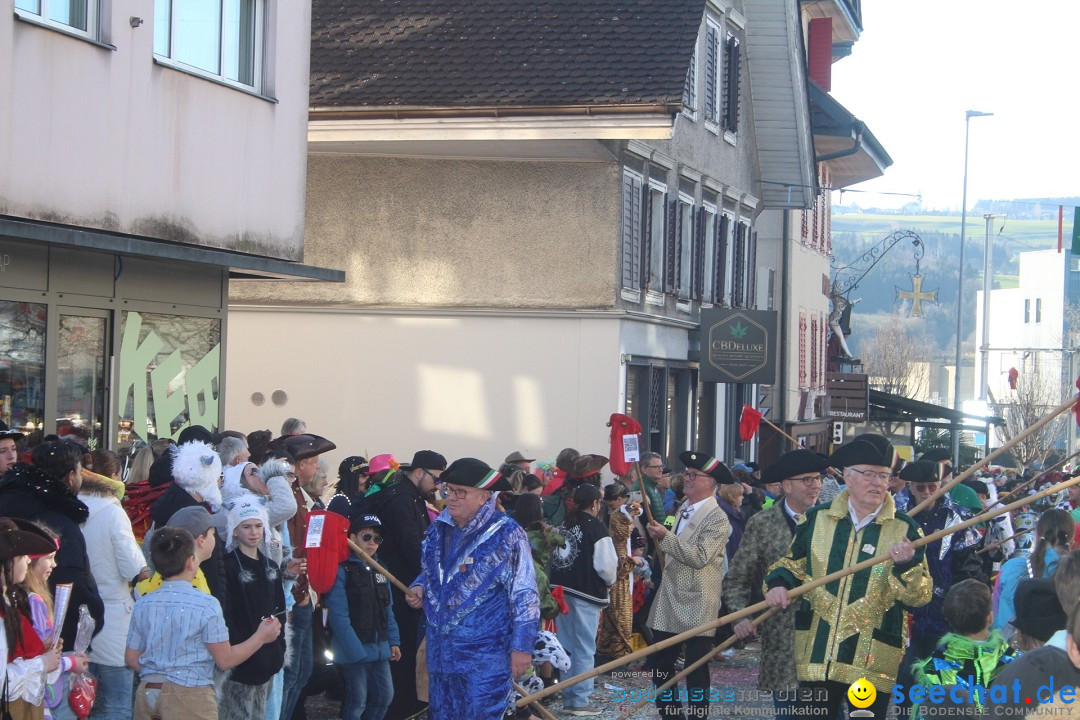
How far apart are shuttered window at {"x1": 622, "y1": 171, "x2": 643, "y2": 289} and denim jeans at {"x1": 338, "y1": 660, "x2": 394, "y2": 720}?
11017 millimetres

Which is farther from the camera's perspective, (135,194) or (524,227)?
(524,227)

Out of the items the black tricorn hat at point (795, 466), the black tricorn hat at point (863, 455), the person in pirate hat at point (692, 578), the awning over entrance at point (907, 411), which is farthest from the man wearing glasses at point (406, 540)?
the awning over entrance at point (907, 411)

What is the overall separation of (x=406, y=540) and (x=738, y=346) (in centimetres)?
1354

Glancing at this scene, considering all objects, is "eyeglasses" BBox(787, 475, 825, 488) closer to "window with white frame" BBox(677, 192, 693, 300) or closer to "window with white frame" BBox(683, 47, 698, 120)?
"window with white frame" BBox(683, 47, 698, 120)

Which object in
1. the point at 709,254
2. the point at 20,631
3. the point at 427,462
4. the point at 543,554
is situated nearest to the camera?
the point at 20,631

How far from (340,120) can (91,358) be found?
282 inches

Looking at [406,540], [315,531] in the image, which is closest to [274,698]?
[315,531]

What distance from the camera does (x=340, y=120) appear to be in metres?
18.9

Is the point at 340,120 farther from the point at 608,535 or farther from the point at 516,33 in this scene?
the point at 608,535

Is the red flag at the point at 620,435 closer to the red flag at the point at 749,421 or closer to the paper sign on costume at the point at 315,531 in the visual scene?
the paper sign on costume at the point at 315,531

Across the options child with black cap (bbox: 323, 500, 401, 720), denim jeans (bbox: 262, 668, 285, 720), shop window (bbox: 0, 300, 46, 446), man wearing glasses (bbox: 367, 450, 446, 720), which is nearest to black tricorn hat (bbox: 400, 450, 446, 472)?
man wearing glasses (bbox: 367, 450, 446, 720)

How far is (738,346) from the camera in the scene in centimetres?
2262

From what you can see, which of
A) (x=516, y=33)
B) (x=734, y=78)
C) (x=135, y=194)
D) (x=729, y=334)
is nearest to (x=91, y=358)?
(x=135, y=194)

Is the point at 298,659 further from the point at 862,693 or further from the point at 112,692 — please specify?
the point at 862,693
